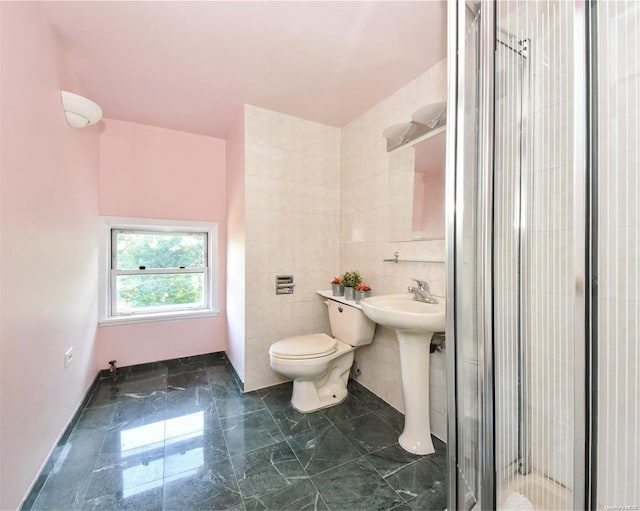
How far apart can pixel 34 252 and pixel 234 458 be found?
1438mm

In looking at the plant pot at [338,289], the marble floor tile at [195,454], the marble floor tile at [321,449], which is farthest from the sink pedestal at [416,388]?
the marble floor tile at [195,454]

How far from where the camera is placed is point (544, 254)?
78cm

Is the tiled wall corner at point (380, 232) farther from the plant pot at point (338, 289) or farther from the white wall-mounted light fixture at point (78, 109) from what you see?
the white wall-mounted light fixture at point (78, 109)

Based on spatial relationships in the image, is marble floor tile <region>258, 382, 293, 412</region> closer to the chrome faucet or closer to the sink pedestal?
the sink pedestal

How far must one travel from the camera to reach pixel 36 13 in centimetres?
128

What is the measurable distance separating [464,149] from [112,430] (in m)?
2.44

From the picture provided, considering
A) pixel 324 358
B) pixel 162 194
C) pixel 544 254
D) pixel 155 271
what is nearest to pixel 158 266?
pixel 155 271

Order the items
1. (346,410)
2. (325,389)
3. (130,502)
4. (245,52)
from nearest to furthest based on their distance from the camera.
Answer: (130,502), (245,52), (346,410), (325,389)

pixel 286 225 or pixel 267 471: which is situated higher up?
pixel 286 225

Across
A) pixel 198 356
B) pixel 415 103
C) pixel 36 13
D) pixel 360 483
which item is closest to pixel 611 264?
pixel 360 483

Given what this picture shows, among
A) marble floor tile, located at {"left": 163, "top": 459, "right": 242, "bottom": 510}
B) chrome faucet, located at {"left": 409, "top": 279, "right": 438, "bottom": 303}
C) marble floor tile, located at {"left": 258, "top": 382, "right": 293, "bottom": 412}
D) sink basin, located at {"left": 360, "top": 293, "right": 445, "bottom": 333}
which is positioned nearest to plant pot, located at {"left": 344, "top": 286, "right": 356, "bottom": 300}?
sink basin, located at {"left": 360, "top": 293, "right": 445, "bottom": 333}

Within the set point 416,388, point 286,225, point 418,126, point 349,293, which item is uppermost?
point 418,126

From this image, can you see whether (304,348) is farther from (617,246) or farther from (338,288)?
(617,246)

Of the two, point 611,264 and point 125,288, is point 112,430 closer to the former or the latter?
point 125,288
